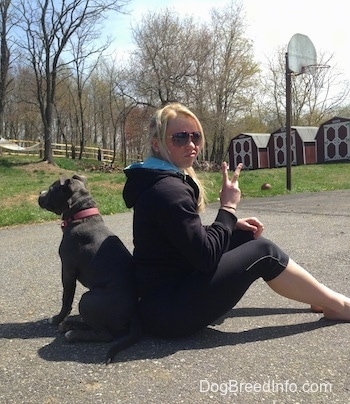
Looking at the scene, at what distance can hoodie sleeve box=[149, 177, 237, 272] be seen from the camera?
9.11ft

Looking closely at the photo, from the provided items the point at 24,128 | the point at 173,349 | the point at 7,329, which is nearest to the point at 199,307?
the point at 173,349

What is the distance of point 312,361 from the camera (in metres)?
2.72

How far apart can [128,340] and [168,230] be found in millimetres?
699

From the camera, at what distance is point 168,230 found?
2832 millimetres

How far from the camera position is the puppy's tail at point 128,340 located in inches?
110

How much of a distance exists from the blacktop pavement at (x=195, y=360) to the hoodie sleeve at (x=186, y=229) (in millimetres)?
538

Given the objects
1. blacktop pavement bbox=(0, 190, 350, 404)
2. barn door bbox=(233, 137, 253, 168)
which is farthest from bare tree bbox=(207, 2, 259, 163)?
blacktop pavement bbox=(0, 190, 350, 404)

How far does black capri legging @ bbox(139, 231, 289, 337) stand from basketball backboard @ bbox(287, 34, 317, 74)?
13808 millimetres

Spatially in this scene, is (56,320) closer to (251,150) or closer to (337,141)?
(337,141)

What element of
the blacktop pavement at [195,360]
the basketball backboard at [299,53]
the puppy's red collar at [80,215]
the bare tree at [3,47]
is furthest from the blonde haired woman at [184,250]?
the bare tree at [3,47]

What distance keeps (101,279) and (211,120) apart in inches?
1357

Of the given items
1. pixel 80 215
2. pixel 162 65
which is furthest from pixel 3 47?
pixel 80 215

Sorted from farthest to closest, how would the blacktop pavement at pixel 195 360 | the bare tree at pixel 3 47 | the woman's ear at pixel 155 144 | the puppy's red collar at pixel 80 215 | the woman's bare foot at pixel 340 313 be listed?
the bare tree at pixel 3 47 → the puppy's red collar at pixel 80 215 → the woman's bare foot at pixel 340 313 → the woman's ear at pixel 155 144 → the blacktop pavement at pixel 195 360

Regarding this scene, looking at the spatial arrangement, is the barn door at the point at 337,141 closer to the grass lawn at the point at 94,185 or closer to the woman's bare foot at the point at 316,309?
the grass lawn at the point at 94,185
